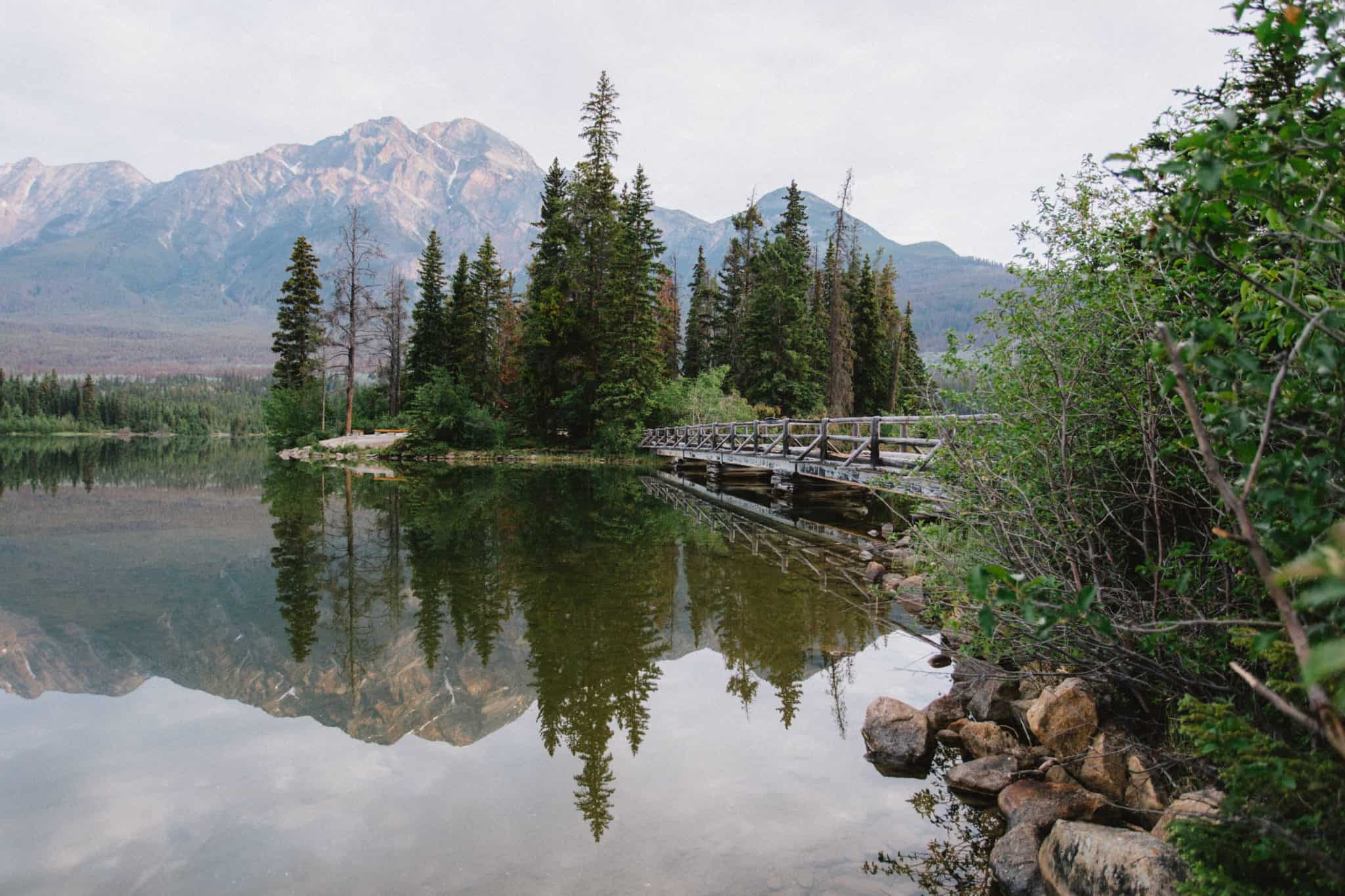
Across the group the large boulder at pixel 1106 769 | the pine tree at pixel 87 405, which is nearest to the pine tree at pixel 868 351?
the large boulder at pixel 1106 769

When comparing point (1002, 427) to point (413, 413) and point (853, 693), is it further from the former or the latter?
point (413, 413)

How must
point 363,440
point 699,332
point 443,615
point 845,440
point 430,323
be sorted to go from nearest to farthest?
point 443,615 < point 845,440 < point 363,440 < point 430,323 < point 699,332

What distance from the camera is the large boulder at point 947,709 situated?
571 cm

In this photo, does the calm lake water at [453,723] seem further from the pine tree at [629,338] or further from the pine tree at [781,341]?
the pine tree at [781,341]

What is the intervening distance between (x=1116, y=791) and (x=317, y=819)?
190 inches

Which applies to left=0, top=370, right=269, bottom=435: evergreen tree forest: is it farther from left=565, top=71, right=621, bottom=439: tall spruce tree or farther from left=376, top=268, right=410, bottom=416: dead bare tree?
left=565, top=71, right=621, bottom=439: tall spruce tree

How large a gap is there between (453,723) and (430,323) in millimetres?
43596

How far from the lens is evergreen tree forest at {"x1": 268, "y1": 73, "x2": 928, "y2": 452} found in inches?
1375

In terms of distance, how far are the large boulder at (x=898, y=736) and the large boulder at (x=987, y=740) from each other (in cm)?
25

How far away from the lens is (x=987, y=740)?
5211 millimetres

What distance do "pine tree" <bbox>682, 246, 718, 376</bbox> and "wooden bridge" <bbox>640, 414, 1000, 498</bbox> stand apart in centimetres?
1926

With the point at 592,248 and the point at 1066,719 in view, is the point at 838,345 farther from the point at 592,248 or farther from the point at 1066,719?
the point at 1066,719

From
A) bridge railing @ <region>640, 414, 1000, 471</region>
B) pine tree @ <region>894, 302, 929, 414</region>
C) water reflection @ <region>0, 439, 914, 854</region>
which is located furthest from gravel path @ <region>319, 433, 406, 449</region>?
pine tree @ <region>894, 302, 929, 414</region>

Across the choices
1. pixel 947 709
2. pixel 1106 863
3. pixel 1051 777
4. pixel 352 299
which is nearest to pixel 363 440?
pixel 352 299
